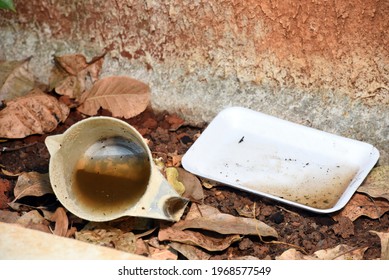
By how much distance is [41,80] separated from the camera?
13.2 ft

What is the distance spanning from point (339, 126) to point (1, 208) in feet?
4.60

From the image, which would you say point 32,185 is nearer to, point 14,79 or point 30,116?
point 30,116

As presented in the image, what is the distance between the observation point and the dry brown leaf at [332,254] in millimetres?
3072

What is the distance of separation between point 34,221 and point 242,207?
0.78 m

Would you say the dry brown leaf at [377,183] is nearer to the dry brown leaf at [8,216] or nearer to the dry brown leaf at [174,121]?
the dry brown leaf at [174,121]

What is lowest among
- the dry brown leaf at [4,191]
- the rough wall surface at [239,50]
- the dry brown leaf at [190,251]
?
the dry brown leaf at [4,191]

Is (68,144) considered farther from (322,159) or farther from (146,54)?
(322,159)

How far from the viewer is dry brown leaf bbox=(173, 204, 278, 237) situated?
314 cm

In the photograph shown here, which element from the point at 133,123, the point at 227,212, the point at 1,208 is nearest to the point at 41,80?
the point at 133,123

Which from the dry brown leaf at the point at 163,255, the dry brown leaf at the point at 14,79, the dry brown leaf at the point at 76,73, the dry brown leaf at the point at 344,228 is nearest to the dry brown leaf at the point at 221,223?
the dry brown leaf at the point at 163,255

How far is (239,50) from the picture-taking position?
361cm

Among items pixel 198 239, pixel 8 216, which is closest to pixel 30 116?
pixel 8 216

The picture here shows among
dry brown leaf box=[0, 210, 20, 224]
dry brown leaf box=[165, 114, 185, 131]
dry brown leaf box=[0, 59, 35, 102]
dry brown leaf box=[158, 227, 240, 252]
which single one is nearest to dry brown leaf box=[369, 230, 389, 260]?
dry brown leaf box=[158, 227, 240, 252]

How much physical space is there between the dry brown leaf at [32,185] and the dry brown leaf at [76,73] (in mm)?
584
